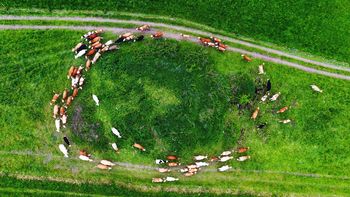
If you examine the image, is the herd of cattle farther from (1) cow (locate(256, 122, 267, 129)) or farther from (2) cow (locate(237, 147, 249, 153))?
(1) cow (locate(256, 122, 267, 129))

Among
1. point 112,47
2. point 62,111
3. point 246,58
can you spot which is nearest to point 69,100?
point 62,111

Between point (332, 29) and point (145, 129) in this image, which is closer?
point (145, 129)

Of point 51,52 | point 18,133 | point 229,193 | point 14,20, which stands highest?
point 14,20

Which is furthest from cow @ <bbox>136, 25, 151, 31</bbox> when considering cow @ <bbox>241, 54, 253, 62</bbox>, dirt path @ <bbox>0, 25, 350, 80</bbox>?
cow @ <bbox>241, 54, 253, 62</bbox>

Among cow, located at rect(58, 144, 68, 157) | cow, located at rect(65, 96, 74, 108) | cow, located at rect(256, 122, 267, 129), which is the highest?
cow, located at rect(65, 96, 74, 108)

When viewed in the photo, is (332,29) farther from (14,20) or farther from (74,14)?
(14,20)

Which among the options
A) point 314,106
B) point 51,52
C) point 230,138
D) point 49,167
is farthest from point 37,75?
point 314,106

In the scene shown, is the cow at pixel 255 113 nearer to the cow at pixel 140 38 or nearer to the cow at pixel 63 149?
the cow at pixel 140 38
